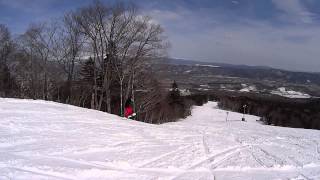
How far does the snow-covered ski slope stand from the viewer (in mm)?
7871

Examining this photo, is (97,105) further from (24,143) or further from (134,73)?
(24,143)

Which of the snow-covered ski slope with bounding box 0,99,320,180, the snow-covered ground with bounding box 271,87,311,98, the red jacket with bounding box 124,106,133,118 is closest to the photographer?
the snow-covered ski slope with bounding box 0,99,320,180

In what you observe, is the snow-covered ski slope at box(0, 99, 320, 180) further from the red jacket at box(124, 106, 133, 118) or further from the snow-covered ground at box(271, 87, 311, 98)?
the snow-covered ground at box(271, 87, 311, 98)

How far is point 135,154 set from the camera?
9.72 metres

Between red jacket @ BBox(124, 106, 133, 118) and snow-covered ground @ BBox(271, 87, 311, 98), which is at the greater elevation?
red jacket @ BBox(124, 106, 133, 118)

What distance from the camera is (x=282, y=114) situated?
285 feet

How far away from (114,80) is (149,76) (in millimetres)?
3998

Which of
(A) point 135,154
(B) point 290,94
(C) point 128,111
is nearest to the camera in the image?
(A) point 135,154

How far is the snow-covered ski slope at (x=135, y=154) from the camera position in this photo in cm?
787

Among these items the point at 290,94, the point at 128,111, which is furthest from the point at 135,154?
the point at 290,94

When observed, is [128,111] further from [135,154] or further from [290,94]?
[290,94]

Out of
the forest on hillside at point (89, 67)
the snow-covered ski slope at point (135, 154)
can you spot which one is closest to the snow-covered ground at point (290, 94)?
the forest on hillside at point (89, 67)

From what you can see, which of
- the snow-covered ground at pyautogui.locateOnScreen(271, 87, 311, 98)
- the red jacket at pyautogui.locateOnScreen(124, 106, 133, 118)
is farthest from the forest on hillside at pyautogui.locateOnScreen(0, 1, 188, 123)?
→ the snow-covered ground at pyautogui.locateOnScreen(271, 87, 311, 98)

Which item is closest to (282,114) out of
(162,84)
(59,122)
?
(162,84)
